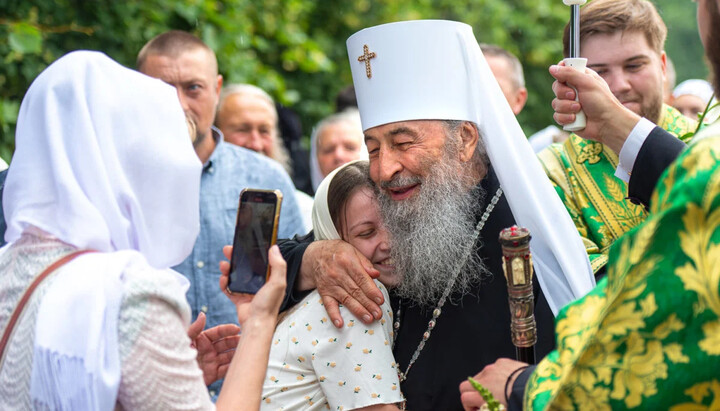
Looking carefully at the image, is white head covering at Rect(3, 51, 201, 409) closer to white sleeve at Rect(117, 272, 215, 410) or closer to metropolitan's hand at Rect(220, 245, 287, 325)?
white sleeve at Rect(117, 272, 215, 410)

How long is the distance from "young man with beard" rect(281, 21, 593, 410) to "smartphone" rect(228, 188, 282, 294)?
0.38m

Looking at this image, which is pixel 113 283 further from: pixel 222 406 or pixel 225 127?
pixel 225 127

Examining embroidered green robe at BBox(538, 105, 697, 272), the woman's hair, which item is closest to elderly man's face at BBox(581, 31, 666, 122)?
embroidered green robe at BBox(538, 105, 697, 272)

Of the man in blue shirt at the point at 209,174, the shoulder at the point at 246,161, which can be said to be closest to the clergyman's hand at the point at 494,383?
the man in blue shirt at the point at 209,174

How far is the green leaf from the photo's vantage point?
19.4 feet

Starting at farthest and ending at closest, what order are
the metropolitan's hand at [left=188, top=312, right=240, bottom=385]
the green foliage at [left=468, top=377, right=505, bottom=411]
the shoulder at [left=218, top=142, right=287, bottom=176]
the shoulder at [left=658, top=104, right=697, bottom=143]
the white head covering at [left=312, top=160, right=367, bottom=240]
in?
the shoulder at [left=218, top=142, right=287, bottom=176]
the shoulder at [left=658, top=104, right=697, bottom=143]
the white head covering at [left=312, top=160, right=367, bottom=240]
the metropolitan's hand at [left=188, top=312, right=240, bottom=385]
the green foliage at [left=468, top=377, right=505, bottom=411]

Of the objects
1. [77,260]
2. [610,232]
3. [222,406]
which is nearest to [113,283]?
[77,260]

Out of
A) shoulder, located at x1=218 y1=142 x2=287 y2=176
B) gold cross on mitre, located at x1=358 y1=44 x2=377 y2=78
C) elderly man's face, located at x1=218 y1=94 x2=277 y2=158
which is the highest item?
gold cross on mitre, located at x1=358 y1=44 x2=377 y2=78

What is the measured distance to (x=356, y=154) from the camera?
7.10m

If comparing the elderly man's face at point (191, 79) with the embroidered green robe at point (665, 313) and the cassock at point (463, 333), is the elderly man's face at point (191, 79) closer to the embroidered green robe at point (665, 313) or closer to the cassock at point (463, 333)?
the cassock at point (463, 333)

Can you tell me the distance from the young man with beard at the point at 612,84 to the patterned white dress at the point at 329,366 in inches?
45.1

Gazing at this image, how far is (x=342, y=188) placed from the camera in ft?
12.1

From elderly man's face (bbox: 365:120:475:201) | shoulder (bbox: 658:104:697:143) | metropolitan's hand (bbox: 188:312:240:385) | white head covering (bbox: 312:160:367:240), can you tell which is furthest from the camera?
shoulder (bbox: 658:104:697:143)

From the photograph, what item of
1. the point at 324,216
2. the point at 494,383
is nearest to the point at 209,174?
the point at 324,216
